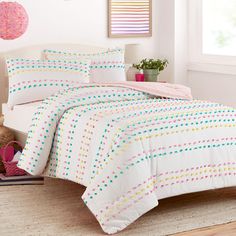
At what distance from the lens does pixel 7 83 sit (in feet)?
17.5

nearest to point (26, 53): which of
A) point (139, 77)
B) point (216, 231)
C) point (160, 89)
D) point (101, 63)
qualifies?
point (101, 63)

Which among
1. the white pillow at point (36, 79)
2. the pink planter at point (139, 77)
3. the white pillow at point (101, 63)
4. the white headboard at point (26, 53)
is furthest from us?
the pink planter at point (139, 77)

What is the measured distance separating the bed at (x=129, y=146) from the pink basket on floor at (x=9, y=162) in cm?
51

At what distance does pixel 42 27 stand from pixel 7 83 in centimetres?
68

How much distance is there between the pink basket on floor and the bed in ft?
1.66

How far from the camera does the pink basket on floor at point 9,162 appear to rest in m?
4.66

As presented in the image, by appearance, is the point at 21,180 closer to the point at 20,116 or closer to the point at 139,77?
the point at 20,116

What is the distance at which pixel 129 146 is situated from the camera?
11.2ft

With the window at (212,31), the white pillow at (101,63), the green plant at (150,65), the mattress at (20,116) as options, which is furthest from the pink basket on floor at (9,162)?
the window at (212,31)

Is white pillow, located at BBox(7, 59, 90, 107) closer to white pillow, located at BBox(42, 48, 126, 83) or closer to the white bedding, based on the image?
white pillow, located at BBox(42, 48, 126, 83)

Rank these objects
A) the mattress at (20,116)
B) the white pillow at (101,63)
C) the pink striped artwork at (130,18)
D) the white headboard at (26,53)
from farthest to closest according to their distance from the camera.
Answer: the pink striped artwork at (130,18) → the white headboard at (26,53) → the white pillow at (101,63) → the mattress at (20,116)

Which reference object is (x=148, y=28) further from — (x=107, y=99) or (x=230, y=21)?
(x=107, y=99)

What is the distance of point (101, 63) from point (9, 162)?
1239 millimetres

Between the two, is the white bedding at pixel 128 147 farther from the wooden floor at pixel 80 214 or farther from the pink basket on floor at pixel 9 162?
the pink basket on floor at pixel 9 162
